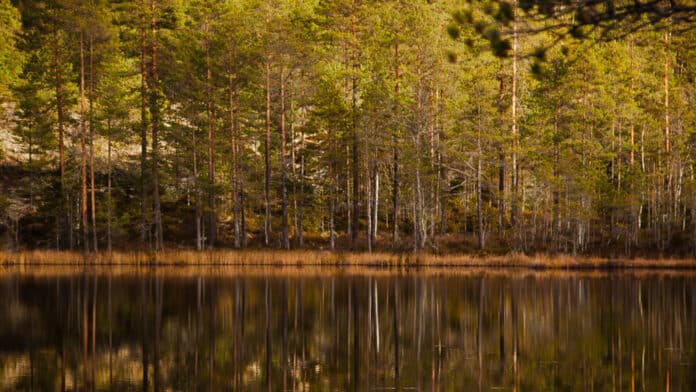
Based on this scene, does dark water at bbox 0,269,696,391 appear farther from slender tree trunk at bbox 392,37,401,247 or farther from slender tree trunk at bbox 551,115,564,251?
slender tree trunk at bbox 392,37,401,247

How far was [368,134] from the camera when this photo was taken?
175ft

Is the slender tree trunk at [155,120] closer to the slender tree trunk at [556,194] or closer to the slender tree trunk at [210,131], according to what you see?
the slender tree trunk at [210,131]

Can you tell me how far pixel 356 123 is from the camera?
53.9 m

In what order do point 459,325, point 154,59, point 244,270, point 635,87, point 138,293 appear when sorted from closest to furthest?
point 459,325
point 138,293
point 244,270
point 154,59
point 635,87

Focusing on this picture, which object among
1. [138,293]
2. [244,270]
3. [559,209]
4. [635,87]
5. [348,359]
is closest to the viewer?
[348,359]

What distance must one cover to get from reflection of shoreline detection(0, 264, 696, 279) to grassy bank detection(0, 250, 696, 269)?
51cm

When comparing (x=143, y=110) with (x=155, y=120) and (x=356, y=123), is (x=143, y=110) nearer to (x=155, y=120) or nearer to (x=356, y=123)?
(x=155, y=120)

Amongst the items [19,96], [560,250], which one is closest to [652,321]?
[560,250]

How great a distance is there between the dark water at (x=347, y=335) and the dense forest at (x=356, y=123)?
14.6 meters

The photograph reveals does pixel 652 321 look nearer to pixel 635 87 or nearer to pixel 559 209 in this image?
pixel 559 209

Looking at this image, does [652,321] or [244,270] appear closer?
[652,321]

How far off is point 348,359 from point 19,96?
43.3 metres

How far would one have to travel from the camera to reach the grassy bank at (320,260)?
45.6 meters

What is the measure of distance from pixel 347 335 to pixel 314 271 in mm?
21146
